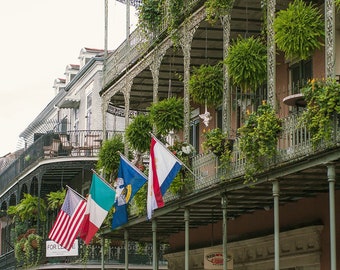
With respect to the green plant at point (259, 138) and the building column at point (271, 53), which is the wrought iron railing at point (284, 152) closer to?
the green plant at point (259, 138)

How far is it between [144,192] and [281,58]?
15.6ft

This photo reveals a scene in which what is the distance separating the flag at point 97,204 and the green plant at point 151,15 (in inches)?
145

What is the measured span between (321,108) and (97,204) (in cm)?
1034

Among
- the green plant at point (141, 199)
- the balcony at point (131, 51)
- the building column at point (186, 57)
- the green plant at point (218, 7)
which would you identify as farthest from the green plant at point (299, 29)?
the green plant at point (141, 199)

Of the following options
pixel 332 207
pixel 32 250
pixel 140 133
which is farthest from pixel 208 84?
pixel 32 250

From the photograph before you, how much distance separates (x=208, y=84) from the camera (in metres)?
20.8

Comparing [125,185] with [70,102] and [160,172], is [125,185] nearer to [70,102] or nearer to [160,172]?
[160,172]

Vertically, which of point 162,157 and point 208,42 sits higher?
point 208,42

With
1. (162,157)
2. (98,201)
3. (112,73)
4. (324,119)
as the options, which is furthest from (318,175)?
(112,73)

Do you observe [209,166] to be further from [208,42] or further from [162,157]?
[208,42]

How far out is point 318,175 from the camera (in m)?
16.6

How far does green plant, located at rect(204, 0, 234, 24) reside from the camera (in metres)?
Answer: 18.9

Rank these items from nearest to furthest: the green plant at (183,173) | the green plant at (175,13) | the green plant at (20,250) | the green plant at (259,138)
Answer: the green plant at (259,138)
the green plant at (183,173)
the green plant at (175,13)
the green plant at (20,250)

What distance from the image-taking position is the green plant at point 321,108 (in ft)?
48.0
